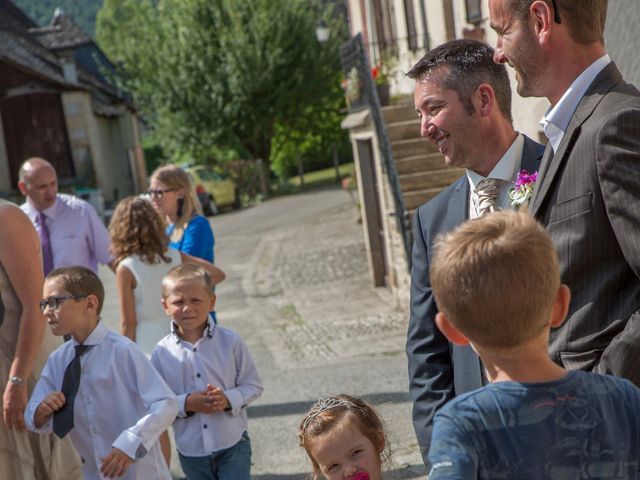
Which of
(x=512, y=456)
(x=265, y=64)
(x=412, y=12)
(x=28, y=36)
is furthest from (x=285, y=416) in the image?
(x=28, y=36)

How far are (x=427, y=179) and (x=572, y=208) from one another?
11.1 meters

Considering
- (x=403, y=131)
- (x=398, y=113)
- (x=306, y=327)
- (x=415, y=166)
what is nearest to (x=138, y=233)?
(x=306, y=327)

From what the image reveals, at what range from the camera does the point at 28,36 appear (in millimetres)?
48750

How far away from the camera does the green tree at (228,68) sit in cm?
3722

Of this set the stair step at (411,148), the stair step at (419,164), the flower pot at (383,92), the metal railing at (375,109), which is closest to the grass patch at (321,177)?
the metal railing at (375,109)

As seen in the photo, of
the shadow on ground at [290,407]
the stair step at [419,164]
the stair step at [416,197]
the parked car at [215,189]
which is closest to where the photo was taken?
the shadow on ground at [290,407]

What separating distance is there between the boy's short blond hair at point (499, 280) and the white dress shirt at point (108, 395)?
2684 millimetres

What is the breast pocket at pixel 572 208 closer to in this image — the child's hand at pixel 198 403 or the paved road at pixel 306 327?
the paved road at pixel 306 327

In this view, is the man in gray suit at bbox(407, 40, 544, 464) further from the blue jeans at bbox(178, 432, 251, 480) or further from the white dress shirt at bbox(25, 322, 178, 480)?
the blue jeans at bbox(178, 432, 251, 480)

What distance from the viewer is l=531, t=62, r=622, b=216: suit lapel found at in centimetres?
274

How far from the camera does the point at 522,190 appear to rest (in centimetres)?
308

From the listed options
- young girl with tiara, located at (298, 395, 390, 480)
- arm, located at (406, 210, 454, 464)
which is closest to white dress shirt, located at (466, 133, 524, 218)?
arm, located at (406, 210, 454, 464)

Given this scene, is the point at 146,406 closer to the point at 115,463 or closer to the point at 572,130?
the point at 115,463

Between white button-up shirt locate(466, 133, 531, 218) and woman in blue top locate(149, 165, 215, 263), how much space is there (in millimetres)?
3589
